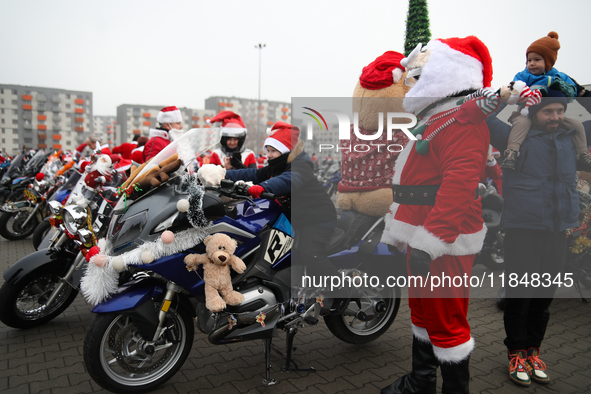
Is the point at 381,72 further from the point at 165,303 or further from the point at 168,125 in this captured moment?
the point at 168,125

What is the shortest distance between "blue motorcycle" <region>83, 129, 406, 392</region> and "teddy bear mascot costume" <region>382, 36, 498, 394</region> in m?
0.65

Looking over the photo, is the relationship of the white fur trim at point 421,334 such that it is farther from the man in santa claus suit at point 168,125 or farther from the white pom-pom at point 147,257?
the man in santa claus suit at point 168,125

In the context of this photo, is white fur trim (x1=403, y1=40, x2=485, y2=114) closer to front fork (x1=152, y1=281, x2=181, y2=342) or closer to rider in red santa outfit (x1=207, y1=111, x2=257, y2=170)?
front fork (x1=152, y1=281, x2=181, y2=342)

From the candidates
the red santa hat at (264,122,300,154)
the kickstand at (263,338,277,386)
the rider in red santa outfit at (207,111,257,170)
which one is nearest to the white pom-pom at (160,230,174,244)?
the kickstand at (263,338,277,386)

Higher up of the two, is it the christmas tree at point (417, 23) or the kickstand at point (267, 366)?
the christmas tree at point (417, 23)

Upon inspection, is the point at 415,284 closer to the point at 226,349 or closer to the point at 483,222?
the point at 483,222

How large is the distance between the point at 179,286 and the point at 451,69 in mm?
2064

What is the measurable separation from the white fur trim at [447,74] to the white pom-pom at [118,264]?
6.56 feet

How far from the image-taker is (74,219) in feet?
11.0

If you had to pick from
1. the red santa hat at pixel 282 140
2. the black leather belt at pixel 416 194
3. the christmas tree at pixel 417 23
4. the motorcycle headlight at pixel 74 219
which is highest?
the christmas tree at pixel 417 23

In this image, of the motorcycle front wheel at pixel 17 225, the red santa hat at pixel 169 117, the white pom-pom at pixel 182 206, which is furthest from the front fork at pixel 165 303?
the motorcycle front wheel at pixel 17 225

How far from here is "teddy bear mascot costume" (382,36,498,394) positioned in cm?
213

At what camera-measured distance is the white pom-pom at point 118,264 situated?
2.37 metres

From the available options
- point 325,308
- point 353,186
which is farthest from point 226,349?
point 353,186
